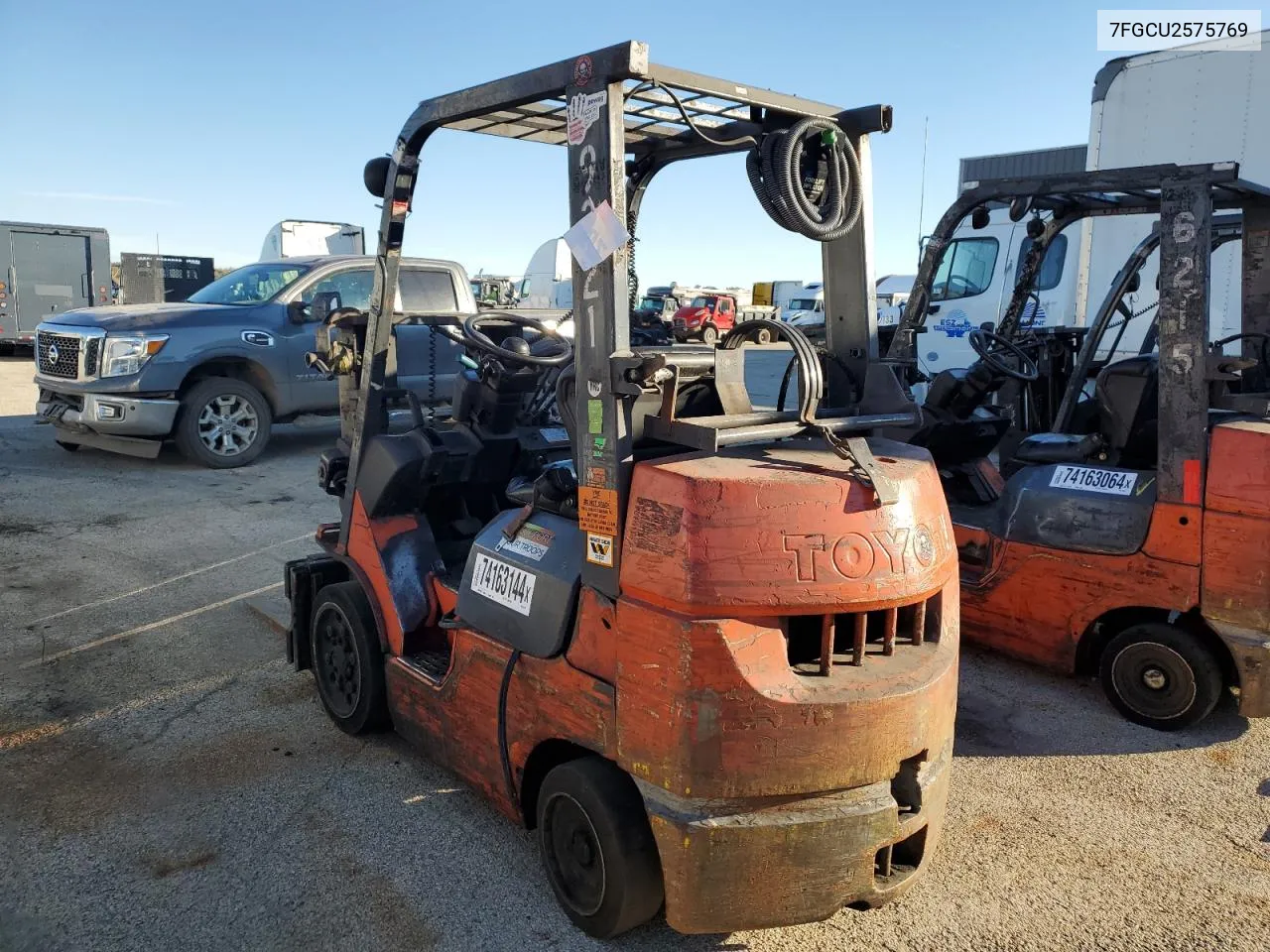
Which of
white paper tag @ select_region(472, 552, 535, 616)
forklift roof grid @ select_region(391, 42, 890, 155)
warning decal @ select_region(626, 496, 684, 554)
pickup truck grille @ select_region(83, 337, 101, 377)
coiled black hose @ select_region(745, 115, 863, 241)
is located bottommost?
white paper tag @ select_region(472, 552, 535, 616)

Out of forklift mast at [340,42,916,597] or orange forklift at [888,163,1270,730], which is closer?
forklift mast at [340,42,916,597]

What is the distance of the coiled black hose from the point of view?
2.82 meters

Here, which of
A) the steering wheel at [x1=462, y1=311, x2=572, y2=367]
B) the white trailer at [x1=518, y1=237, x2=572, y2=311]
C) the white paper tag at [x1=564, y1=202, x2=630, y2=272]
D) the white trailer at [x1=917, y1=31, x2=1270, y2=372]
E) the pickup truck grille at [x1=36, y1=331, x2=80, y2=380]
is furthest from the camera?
the white trailer at [x1=518, y1=237, x2=572, y2=311]

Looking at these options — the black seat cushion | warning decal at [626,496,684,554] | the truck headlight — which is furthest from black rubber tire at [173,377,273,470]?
warning decal at [626,496,684,554]

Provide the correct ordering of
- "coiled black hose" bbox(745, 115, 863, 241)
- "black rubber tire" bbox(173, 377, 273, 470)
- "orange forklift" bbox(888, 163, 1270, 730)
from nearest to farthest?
"coiled black hose" bbox(745, 115, 863, 241), "orange forklift" bbox(888, 163, 1270, 730), "black rubber tire" bbox(173, 377, 273, 470)

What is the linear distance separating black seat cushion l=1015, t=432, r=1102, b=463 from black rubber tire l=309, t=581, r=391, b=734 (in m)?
3.47

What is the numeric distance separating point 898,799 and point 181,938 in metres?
2.12

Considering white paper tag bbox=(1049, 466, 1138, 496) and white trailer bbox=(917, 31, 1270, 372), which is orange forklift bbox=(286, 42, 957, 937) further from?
white trailer bbox=(917, 31, 1270, 372)

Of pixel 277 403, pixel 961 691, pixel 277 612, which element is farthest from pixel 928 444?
pixel 277 403

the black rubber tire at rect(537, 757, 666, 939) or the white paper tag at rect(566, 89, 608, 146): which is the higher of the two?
the white paper tag at rect(566, 89, 608, 146)

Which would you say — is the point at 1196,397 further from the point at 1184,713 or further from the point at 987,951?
the point at 987,951

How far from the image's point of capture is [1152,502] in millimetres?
4336

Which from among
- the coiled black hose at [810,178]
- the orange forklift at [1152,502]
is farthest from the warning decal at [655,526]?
the orange forklift at [1152,502]

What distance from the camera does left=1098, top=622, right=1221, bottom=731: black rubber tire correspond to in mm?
4238
